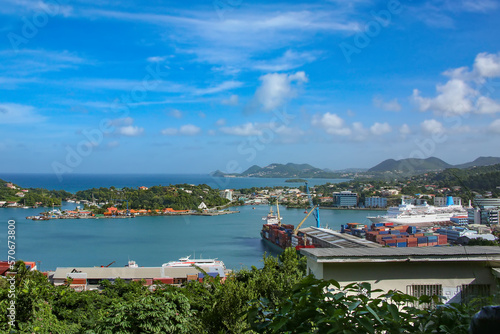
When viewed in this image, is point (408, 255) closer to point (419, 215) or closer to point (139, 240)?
point (139, 240)

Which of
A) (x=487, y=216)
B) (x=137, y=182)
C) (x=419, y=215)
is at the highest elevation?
(x=487, y=216)

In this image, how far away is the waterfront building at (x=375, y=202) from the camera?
26.6m

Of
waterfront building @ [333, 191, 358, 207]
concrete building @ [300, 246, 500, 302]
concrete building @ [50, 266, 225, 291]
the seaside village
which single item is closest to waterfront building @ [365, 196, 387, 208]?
the seaside village

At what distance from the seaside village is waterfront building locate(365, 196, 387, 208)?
0.07 m

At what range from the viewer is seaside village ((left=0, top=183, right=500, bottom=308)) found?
1204 millimetres

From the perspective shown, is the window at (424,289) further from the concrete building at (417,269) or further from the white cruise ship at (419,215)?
the white cruise ship at (419,215)

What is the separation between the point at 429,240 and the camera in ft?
Answer: 42.6

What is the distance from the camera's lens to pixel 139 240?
562 inches

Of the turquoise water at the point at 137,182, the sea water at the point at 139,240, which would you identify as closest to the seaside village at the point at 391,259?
the sea water at the point at 139,240

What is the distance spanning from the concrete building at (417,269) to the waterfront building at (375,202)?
26.7 m

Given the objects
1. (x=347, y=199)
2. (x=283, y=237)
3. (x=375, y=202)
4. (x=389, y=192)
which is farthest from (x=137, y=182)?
(x=283, y=237)

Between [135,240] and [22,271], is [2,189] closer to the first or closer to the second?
[135,240]

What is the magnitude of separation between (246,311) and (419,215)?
20605 millimetres

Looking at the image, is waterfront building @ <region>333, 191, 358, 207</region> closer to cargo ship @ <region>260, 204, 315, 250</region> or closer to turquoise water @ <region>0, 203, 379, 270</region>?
turquoise water @ <region>0, 203, 379, 270</region>
